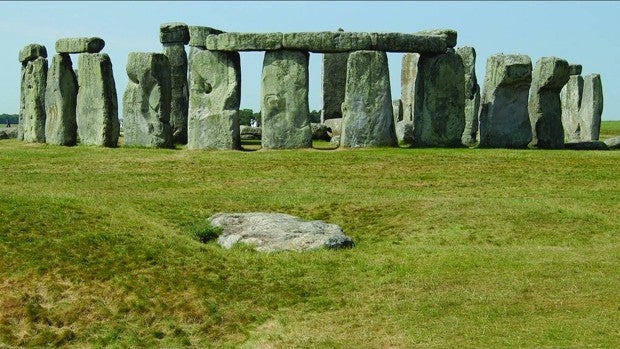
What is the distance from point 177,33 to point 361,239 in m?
22.2

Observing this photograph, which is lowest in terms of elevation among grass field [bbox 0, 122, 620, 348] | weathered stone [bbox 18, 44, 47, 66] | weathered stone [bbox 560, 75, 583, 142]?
grass field [bbox 0, 122, 620, 348]

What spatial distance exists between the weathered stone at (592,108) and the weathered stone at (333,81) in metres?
10.1

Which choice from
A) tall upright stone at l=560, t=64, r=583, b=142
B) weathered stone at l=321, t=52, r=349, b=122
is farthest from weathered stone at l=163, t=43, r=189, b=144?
tall upright stone at l=560, t=64, r=583, b=142

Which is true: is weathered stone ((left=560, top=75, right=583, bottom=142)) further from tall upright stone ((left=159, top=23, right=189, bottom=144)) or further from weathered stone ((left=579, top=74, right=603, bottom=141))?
tall upright stone ((left=159, top=23, right=189, bottom=144))

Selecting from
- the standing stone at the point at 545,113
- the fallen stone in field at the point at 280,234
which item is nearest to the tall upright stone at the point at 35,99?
the standing stone at the point at 545,113

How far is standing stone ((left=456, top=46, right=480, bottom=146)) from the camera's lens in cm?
4072

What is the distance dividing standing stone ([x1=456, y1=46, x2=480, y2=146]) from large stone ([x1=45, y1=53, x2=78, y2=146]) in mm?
14963

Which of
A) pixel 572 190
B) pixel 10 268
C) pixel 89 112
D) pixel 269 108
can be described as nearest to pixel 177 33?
pixel 89 112

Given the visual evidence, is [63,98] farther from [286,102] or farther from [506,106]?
[506,106]

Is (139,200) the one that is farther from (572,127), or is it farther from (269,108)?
(572,127)

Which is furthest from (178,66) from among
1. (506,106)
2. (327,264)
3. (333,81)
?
(327,264)

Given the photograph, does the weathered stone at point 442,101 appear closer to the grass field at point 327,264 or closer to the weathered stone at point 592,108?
the grass field at point 327,264

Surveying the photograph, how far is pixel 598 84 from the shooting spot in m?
42.0

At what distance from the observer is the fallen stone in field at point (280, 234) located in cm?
1934
